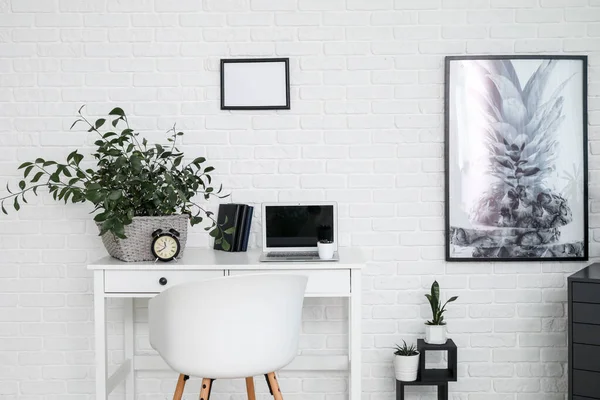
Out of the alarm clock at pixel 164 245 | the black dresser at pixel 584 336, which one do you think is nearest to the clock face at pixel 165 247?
the alarm clock at pixel 164 245

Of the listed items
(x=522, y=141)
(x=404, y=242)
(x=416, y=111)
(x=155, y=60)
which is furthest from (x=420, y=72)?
(x=155, y=60)

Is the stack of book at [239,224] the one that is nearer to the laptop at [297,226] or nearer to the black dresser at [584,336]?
the laptop at [297,226]

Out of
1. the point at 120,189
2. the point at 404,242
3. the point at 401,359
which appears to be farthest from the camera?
the point at 404,242

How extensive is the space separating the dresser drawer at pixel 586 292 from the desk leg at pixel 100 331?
1.79 meters

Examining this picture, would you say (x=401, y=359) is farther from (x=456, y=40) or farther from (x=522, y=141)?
(x=456, y=40)

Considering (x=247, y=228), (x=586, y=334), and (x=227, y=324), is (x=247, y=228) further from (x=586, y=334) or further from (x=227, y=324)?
(x=586, y=334)

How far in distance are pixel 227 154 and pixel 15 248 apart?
1045 mm

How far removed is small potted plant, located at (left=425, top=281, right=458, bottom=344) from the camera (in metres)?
2.78

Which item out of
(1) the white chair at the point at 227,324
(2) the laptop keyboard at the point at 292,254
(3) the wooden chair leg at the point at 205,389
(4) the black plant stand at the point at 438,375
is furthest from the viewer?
(4) the black plant stand at the point at 438,375

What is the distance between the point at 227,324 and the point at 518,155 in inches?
61.4

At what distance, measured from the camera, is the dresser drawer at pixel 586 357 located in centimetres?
245

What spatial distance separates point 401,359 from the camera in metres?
2.76

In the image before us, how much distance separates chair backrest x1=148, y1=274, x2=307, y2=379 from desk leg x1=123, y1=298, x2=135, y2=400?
83cm

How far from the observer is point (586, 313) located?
246 centimetres
